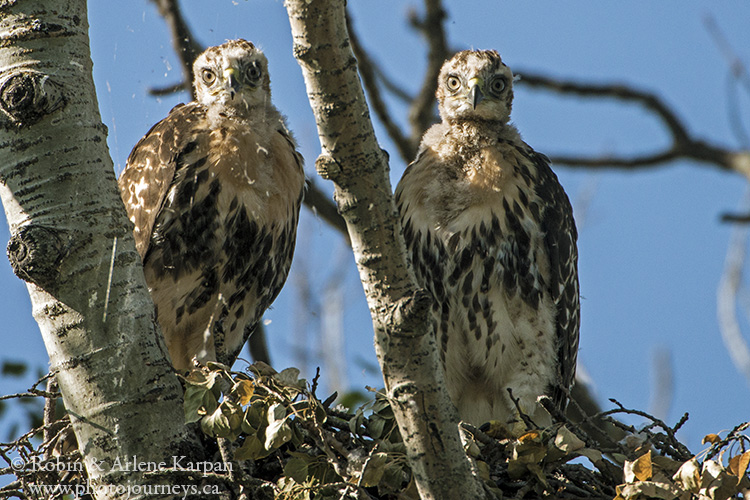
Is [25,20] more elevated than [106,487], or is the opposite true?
[25,20]

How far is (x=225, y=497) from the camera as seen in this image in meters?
3.27

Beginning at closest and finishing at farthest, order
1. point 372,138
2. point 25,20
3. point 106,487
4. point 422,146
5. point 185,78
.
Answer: point 372,138
point 106,487
point 25,20
point 422,146
point 185,78

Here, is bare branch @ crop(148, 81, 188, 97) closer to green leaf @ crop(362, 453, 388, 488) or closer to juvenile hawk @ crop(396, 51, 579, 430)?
juvenile hawk @ crop(396, 51, 579, 430)

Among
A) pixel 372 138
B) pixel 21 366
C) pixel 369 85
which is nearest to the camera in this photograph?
pixel 372 138

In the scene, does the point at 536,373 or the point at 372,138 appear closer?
the point at 372,138

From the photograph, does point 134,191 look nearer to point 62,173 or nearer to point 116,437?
point 62,173

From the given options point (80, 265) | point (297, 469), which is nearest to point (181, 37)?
A: point (80, 265)

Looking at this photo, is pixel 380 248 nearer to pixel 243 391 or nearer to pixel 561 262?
pixel 243 391

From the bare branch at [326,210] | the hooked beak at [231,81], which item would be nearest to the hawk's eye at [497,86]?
the hooked beak at [231,81]

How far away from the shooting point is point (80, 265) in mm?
3133

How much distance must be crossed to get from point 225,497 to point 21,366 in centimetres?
176

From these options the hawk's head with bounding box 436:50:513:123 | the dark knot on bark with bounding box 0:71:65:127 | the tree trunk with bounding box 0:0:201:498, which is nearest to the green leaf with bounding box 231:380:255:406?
the tree trunk with bounding box 0:0:201:498

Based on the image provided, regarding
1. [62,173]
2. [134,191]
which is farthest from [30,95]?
[134,191]

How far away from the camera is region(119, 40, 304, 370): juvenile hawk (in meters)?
4.54
